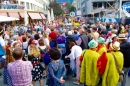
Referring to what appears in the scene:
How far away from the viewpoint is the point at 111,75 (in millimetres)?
5180

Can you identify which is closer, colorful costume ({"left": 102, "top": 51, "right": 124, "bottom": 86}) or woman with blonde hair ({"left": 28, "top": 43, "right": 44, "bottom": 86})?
colorful costume ({"left": 102, "top": 51, "right": 124, "bottom": 86})

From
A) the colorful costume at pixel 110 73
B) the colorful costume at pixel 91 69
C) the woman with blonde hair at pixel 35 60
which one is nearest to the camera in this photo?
the colorful costume at pixel 110 73

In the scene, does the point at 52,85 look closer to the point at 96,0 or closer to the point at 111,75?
the point at 111,75

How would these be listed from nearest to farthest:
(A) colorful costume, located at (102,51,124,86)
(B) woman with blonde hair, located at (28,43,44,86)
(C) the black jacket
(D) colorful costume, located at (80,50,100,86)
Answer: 1. (A) colorful costume, located at (102,51,124,86)
2. (D) colorful costume, located at (80,50,100,86)
3. (C) the black jacket
4. (B) woman with blonde hair, located at (28,43,44,86)

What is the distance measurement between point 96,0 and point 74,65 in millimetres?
60426

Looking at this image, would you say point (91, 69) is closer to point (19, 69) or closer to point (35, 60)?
point (35, 60)

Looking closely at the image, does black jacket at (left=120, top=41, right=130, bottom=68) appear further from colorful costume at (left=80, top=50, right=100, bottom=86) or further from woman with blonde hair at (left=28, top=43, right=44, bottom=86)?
woman with blonde hair at (left=28, top=43, right=44, bottom=86)

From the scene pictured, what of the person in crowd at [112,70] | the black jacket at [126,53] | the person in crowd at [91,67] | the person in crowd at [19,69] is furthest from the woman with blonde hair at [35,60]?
the black jacket at [126,53]

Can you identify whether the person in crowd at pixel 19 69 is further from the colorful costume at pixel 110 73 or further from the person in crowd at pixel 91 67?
the colorful costume at pixel 110 73

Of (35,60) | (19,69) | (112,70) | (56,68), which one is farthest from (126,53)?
(19,69)

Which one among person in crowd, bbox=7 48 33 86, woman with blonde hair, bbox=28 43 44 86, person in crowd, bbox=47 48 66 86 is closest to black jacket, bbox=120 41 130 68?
→ person in crowd, bbox=47 48 66 86

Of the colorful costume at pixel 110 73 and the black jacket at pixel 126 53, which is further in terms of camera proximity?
the black jacket at pixel 126 53

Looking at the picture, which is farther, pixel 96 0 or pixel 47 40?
pixel 96 0

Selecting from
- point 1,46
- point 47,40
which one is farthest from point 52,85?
point 47,40
